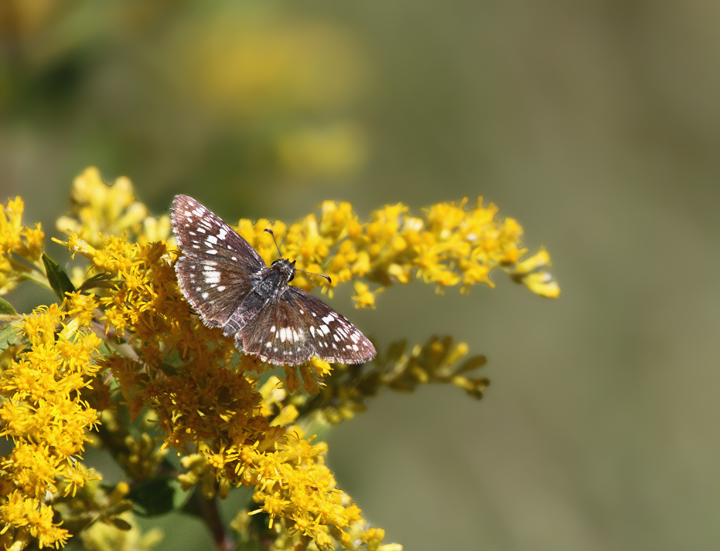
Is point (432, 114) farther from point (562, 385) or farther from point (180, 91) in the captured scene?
point (180, 91)

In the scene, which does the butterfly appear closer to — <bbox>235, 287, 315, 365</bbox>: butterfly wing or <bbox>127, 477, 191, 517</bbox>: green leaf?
<bbox>235, 287, 315, 365</bbox>: butterfly wing

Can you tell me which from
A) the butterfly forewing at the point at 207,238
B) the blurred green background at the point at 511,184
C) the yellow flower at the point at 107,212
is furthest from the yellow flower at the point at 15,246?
the blurred green background at the point at 511,184

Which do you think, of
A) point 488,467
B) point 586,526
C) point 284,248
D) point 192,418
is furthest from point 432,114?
point 192,418

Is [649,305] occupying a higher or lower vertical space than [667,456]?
higher

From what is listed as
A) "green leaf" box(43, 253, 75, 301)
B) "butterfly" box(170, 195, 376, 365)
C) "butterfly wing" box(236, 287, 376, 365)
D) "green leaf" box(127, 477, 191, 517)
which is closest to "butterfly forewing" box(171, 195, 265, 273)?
"butterfly" box(170, 195, 376, 365)

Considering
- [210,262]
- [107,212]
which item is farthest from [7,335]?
[107,212]

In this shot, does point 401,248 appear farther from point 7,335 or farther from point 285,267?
point 7,335
